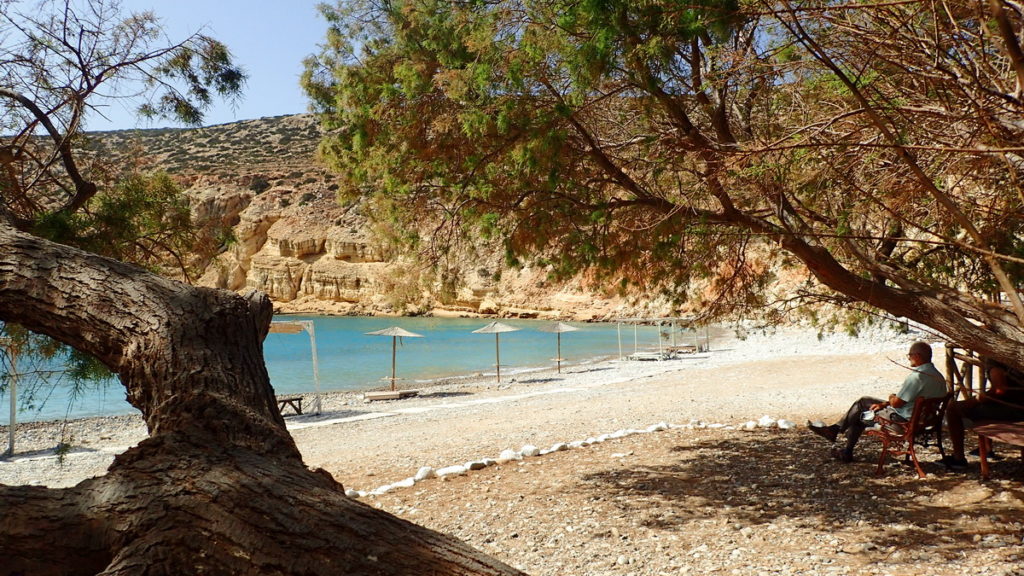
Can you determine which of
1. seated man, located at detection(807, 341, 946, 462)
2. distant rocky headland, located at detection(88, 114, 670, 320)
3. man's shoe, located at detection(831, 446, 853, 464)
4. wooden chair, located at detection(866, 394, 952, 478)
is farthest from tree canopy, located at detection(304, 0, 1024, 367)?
distant rocky headland, located at detection(88, 114, 670, 320)

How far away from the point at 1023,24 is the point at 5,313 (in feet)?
11.4

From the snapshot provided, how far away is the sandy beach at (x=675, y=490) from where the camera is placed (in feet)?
13.1

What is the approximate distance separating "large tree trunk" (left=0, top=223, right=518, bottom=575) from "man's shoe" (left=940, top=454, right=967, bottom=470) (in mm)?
5401

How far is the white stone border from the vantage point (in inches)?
244

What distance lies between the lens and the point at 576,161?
596 cm

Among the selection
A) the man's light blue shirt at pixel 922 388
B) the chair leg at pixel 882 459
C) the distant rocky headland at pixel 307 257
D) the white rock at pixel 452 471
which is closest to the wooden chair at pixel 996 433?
the man's light blue shirt at pixel 922 388

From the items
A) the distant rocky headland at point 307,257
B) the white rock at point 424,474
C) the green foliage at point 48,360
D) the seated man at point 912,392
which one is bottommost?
the white rock at point 424,474

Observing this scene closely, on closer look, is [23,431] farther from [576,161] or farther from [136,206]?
[576,161]

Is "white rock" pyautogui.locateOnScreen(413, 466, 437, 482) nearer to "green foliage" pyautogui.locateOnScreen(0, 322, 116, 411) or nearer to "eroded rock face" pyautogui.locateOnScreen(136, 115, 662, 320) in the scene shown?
"green foliage" pyautogui.locateOnScreen(0, 322, 116, 411)

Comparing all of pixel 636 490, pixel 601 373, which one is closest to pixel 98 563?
pixel 636 490

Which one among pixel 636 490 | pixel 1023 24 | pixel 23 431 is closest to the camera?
pixel 1023 24

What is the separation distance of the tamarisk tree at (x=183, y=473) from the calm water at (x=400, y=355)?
63.3 feet

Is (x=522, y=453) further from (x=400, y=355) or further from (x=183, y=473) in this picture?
(x=400, y=355)

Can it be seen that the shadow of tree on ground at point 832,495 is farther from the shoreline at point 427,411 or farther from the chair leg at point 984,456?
the shoreline at point 427,411
